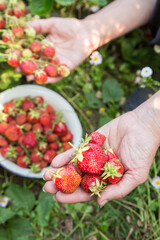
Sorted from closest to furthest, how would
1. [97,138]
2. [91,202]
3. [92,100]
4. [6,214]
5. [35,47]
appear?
[97,138] → [6,214] → [35,47] → [91,202] → [92,100]

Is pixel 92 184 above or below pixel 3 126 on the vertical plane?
above

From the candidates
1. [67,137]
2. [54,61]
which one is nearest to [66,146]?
[67,137]

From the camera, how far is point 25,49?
1.10m

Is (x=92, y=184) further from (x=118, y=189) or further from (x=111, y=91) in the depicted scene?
(x=111, y=91)

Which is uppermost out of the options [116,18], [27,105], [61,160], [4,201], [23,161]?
[116,18]

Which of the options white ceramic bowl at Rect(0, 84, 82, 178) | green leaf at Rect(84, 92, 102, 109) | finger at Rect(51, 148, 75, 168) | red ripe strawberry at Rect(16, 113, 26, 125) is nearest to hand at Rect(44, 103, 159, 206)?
finger at Rect(51, 148, 75, 168)

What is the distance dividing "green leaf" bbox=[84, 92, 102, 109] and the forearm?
25 centimetres

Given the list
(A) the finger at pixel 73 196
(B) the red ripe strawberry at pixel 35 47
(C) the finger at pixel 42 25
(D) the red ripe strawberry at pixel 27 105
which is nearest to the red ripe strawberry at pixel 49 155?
(D) the red ripe strawberry at pixel 27 105

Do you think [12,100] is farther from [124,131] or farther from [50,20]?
[124,131]

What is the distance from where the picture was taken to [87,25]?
1.26 meters

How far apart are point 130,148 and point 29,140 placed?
442 millimetres

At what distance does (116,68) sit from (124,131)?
29.8 inches

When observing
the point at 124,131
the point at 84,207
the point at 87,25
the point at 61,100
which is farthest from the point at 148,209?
the point at 87,25

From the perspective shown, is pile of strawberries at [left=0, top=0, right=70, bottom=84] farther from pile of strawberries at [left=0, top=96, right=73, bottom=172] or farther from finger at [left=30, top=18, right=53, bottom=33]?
pile of strawberries at [left=0, top=96, right=73, bottom=172]
